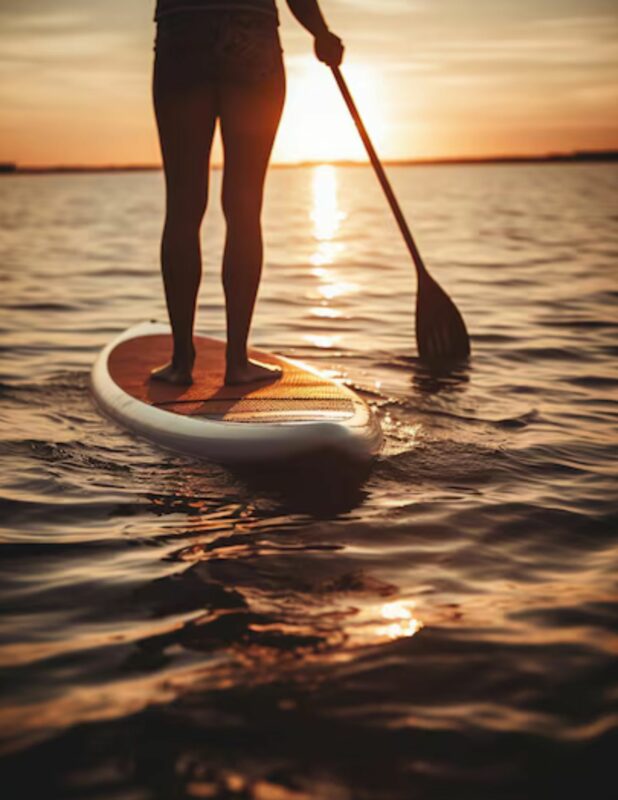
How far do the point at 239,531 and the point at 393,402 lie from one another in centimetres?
204

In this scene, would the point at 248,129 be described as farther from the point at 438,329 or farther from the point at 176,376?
the point at 438,329

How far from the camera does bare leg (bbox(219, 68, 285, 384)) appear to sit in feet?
12.8

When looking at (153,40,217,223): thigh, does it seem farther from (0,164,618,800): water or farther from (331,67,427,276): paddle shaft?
(0,164,618,800): water

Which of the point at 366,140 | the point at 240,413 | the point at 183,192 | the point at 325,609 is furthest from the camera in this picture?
the point at 366,140

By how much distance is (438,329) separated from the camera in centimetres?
611

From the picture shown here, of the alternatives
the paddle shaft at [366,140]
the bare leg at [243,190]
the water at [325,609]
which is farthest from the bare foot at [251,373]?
the paddle shaft at [366,140]

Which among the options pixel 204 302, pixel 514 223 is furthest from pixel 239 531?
pixel 514 223

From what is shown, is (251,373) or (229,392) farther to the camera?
(251,373)

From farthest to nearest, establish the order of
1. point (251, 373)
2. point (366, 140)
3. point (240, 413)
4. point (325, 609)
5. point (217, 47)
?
1. point (366, 140)
2. point (251, 373)
3. point (217, 47)
4. point (240, 413)
5. point (325, 609)

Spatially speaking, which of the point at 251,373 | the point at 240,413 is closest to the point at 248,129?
the point at 251,373

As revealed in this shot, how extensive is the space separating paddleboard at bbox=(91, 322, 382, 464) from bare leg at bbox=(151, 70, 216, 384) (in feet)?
0.85

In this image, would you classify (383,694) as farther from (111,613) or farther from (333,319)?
(333,319)

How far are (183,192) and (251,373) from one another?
2.76ft

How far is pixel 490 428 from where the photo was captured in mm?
4359
